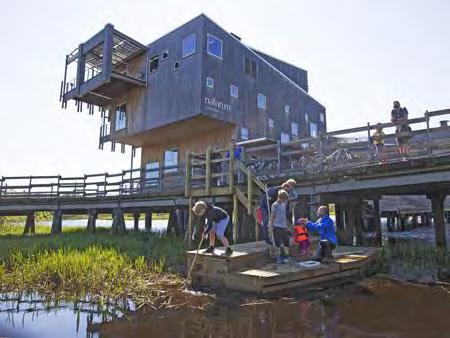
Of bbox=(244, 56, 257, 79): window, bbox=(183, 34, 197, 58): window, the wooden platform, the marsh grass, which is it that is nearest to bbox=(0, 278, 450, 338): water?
the wooden platform

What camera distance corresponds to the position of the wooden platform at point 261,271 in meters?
6.79

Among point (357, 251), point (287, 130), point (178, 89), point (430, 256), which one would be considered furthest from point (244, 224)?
point (287, 130)

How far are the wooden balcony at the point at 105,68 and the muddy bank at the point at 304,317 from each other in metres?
17.5

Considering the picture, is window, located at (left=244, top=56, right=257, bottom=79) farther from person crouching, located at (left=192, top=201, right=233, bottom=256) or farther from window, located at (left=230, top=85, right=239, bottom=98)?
person crouching, located at (left=192, top=201, right=233, bottom=256)

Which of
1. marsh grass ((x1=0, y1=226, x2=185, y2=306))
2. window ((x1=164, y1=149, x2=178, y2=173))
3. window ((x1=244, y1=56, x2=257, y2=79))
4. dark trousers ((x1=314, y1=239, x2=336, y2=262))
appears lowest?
marsh grass ((x1=0, y1=226, x2=185, y2=306))

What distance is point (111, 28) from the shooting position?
67.8ft

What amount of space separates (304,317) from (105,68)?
18.8 m

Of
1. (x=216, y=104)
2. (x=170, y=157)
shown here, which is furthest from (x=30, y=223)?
(x=216, y=104)

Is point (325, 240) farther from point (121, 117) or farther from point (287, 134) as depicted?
point (121, 117)

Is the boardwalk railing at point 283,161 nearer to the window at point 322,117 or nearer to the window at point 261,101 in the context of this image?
the window at point 261,101

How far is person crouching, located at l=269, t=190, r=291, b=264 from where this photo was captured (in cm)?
769

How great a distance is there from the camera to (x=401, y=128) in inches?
413

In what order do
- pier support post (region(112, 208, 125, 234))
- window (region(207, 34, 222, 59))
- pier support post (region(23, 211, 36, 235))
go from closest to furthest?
pier support post (region(112, 208, 125, 234)) → window (region(207, 34, 222, 59)) → pier support post (region(23, 211, 36, 235))

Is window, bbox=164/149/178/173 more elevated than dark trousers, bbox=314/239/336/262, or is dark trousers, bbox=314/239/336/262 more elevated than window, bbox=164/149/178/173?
window, bbox=164/149/178/173
